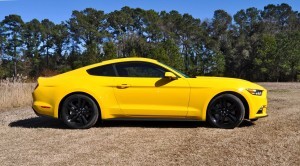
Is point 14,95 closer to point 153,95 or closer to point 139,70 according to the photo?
point 139,70

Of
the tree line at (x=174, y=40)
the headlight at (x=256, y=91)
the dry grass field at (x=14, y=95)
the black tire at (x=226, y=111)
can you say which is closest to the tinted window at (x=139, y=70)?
the black tire at (x=226, y=111)

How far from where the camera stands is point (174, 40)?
2402 inches

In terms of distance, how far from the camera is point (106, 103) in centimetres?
699

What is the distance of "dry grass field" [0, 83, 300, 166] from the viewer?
16.0ft

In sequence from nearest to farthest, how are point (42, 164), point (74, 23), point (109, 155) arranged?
point (42, 164), point (109, 155), point (74, 23)

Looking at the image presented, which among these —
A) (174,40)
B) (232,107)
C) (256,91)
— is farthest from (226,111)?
(174,40)

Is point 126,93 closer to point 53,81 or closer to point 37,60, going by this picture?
point 53,81

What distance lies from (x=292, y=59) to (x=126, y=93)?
39.4 metres

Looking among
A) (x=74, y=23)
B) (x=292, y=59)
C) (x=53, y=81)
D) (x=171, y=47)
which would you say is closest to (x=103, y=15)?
(x=74, y=23)

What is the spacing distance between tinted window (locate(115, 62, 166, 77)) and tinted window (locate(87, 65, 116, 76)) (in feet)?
0.44

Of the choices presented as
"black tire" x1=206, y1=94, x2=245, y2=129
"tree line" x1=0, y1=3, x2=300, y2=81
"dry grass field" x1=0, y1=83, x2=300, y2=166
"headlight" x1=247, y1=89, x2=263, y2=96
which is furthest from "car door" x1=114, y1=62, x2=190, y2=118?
"tree line" x1=0, y1=3, x2=300, y2=81

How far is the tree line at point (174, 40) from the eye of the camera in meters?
Result: 45.3

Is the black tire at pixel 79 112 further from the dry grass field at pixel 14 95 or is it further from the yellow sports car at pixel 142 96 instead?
the dry grass field at pixel 14 95

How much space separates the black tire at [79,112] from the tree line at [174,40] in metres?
35.3
